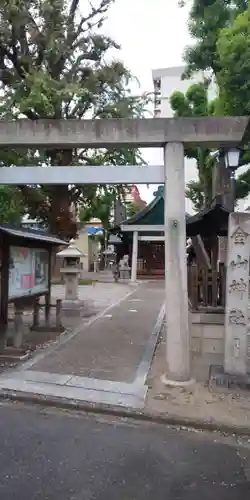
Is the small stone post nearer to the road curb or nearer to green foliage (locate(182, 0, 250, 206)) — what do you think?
the road curb

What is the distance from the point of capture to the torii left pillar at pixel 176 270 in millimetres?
6410

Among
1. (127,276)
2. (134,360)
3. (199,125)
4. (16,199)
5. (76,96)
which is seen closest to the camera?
(199,125)

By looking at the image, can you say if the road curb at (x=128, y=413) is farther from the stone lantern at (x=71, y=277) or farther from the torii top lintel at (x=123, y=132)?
the stone lantern at (x=71, y=277)

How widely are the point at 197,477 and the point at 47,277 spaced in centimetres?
765

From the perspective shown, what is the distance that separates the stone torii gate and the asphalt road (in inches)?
70.1

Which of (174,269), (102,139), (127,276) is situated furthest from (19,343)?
(127,276)

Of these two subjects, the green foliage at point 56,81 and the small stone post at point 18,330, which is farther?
the green foliage at point 56,81

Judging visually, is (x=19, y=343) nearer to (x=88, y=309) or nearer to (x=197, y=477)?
(x=197, y=477)

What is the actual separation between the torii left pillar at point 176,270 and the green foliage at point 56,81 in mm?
13446

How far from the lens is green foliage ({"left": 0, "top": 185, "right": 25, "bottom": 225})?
864 inches

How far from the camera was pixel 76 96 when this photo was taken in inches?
812

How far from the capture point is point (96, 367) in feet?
23.9

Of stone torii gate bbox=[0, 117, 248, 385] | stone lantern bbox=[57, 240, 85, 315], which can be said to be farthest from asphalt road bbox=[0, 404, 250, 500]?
stone lantern bbox=[57, 240, 85, 315]

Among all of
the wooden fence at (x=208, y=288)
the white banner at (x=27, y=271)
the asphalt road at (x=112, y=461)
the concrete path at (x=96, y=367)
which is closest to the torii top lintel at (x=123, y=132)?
the white banner at (x=27, y=271)
